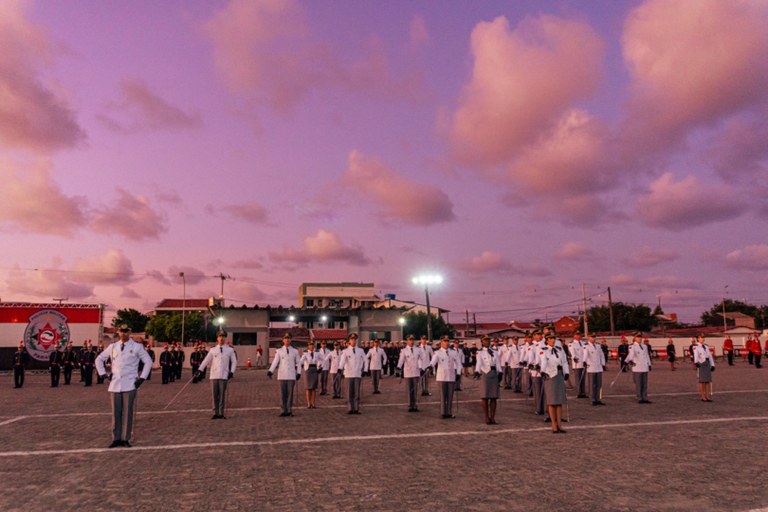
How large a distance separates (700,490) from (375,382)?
46.1 ft

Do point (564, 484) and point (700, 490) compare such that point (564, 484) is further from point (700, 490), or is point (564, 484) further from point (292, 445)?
point (292, 445)

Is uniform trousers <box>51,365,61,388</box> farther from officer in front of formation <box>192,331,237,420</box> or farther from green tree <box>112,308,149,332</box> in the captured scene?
green tree <box>112,308,149,332</box>

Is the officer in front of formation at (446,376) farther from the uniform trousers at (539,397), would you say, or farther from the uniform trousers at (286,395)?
the uniform trousers at (286,395)

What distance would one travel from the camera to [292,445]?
364 inches

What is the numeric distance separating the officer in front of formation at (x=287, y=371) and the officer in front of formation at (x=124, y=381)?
158 inches

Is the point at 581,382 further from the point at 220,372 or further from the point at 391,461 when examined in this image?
the point at 220,372

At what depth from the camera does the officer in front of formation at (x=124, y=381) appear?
9.34m

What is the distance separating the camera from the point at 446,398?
12.7 m

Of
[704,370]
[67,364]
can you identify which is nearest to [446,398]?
[704,370]

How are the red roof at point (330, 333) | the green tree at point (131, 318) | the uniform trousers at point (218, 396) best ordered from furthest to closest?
the green tree at point (131, 318) → the red roof at point (330, 333) → the uniform trousers at point (218, 396)

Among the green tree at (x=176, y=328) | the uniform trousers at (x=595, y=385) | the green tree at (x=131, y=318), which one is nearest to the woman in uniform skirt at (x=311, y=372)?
the uniform trousers at (x=595, y=385)

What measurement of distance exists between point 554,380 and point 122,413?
8.42 m

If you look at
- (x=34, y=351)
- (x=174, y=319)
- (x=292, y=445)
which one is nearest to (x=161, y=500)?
(x=292, y=445)

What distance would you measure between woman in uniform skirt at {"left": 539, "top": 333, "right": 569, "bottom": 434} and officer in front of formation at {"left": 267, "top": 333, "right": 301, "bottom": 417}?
249 inches
